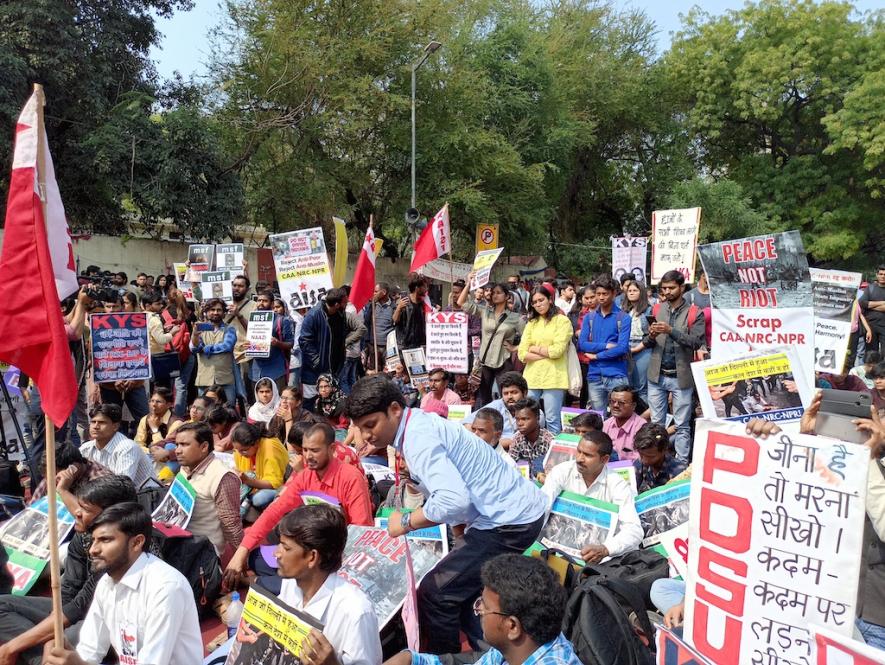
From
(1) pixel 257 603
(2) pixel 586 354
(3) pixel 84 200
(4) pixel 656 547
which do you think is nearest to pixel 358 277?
(2) pixel 586 354

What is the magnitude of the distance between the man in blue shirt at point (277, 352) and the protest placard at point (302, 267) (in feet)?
0.81

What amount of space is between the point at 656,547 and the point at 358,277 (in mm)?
6212

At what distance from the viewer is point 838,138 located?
26203 millimetres

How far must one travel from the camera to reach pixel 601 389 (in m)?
8.42

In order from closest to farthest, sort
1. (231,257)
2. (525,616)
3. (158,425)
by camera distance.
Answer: (525,616)
(158,425)
(231,257)

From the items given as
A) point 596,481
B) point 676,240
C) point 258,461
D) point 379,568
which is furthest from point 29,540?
point 676,240

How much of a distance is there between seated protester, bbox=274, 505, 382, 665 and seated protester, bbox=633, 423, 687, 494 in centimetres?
291

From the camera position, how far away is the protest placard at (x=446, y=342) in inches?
389

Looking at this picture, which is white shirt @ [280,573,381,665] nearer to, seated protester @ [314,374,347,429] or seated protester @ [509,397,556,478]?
seated protester @ [509,397,556,478]

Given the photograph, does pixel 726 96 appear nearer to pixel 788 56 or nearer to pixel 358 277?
pixel 788 56

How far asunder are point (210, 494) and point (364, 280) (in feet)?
16.5

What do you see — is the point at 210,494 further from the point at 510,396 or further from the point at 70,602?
the point at 510,396

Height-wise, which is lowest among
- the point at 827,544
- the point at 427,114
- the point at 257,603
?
the point at 257,603

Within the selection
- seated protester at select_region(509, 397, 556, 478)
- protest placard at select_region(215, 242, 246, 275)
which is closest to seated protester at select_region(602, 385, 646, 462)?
seated protester at select_region(509, 397, 556, 478)
